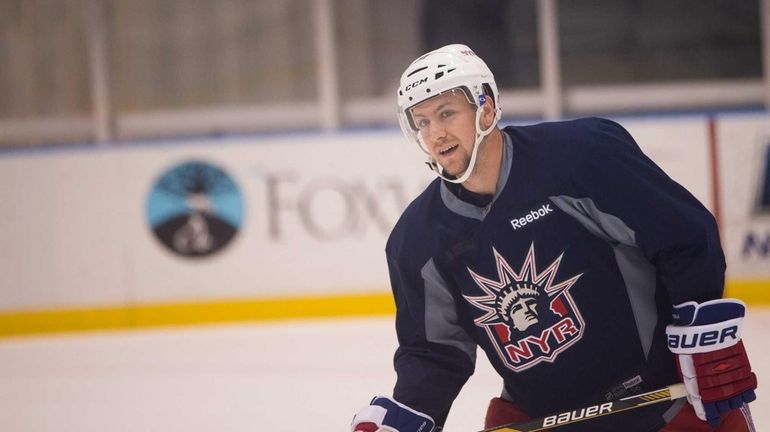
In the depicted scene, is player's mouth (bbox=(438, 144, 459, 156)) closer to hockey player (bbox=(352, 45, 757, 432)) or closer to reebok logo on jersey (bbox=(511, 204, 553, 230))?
hockey player (bbox=(352, 45, 757, 432))

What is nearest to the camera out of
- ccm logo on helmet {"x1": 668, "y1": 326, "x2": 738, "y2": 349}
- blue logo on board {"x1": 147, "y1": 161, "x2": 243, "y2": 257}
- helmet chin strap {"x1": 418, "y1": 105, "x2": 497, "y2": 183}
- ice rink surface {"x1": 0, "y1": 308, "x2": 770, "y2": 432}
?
ccm logo on helmet {"x1": 668, "y1": 326, "x2": 738, "y2": 349}

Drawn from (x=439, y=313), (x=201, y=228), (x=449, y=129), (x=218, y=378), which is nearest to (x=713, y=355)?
(x=439, y=313)

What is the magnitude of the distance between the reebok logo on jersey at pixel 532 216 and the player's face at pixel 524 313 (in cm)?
15

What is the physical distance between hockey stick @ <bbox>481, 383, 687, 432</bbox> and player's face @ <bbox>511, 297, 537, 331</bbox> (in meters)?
0.19

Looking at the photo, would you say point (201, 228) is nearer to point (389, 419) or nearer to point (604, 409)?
point (389, 419)

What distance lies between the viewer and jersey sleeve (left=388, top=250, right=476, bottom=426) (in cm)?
219

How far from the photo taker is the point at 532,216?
2.07 metres

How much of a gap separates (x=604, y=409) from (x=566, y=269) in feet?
0.94

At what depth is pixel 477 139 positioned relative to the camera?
208 centimetres

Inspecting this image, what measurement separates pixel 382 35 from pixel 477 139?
573cm

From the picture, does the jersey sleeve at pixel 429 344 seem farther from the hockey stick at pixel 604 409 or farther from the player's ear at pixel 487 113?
the player's ear at pixel 487 113

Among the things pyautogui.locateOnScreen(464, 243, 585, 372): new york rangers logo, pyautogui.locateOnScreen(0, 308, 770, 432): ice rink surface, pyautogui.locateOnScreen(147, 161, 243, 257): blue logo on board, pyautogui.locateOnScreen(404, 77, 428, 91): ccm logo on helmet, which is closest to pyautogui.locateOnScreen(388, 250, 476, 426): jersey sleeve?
pyautogui.locateOnScreen(464, 243, 585, 372): new york rangers logo

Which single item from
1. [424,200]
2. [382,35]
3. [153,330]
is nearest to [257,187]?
[153,330]

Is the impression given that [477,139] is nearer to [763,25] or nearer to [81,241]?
[81,241]
